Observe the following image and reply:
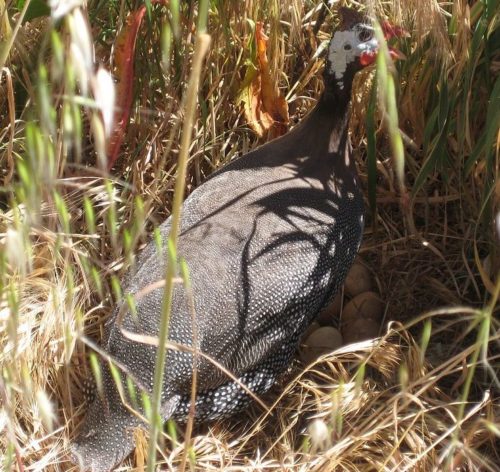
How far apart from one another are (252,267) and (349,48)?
0.71 meters

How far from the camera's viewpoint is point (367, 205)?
2.53 meters

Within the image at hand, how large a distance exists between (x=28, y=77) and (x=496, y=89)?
1.13 metres

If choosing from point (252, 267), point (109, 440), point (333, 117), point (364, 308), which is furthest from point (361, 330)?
point (109, 440)

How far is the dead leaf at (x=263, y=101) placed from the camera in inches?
96.2

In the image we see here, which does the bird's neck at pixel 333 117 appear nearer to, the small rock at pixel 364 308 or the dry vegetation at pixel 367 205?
the dry vegetation at pixel 367 205

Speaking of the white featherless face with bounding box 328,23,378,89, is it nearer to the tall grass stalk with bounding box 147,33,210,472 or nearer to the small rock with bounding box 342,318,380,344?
the small rock with bounding box 342,318,380,344

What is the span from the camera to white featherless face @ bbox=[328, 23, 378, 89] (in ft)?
7.39

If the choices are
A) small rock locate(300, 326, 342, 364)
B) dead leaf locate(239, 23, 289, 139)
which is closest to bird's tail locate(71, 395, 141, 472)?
small rock locate(300, 326, 342, 364)

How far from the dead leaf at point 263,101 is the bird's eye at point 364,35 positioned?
11.5 inches

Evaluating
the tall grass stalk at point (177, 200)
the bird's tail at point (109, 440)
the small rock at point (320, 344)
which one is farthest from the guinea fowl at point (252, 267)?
the tall grass stalk at point (177, 200)

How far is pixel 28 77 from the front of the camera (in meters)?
2.13

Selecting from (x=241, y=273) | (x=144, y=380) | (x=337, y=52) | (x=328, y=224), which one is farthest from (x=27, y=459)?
(x=337, y=52)

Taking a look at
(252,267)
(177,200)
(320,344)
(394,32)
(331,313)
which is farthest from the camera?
(331,313)

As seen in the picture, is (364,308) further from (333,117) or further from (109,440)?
(109,440)
